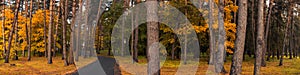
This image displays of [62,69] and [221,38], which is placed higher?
[221,38]

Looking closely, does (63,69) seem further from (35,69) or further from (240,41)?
(240,41)

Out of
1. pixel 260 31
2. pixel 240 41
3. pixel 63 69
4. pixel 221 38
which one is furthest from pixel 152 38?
pixel 63 69

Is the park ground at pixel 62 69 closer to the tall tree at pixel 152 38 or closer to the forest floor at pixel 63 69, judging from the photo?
the forest floor at pixel 63 69

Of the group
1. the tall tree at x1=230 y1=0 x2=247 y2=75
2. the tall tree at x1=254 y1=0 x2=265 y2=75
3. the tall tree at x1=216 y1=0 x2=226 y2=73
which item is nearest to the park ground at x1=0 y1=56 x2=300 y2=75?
the tall tree at x1=216 y1=0 x2=226 y2=73

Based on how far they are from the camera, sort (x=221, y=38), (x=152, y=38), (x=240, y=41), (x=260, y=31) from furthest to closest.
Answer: (x=221, y=38), (x=260, y=31), (x=240, y=41), (x=152, y=38)

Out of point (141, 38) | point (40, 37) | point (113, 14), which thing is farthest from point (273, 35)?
point (40, 37)

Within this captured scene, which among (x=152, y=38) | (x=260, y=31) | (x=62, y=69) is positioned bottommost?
(x=62, y=69)

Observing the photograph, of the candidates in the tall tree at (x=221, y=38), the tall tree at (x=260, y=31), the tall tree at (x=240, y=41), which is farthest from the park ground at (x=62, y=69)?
the tall tree at (x=240, y=41)

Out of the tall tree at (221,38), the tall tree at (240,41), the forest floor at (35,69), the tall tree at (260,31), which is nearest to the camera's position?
the tall tree at (240,41)

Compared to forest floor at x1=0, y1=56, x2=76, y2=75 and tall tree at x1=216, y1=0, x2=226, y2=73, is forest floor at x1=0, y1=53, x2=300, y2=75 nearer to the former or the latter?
forest floor at x1=0, y1=56, x2=76, y2=75

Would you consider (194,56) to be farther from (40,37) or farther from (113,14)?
(40,37)

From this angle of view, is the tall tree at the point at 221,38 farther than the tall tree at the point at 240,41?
Yes

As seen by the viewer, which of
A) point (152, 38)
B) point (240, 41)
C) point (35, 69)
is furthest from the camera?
point (35, 69)

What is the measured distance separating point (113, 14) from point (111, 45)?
27.3 feet
